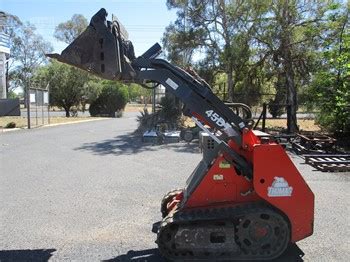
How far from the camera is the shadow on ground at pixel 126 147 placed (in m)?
14.3

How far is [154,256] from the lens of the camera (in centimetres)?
497

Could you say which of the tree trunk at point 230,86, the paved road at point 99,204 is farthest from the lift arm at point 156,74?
the tree trunk at point 230,86

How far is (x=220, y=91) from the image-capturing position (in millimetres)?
24344

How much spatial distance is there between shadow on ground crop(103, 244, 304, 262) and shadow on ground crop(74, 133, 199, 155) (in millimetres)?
8930

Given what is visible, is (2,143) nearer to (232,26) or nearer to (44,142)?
(44,142)

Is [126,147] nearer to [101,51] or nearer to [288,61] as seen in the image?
[288,61]

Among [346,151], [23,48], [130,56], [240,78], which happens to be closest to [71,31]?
[23,48]

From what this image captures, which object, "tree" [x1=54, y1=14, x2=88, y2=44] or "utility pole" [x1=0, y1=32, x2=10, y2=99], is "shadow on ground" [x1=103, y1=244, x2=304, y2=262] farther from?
"tree" [x1=54, y1=14, x2=88, y2=44]

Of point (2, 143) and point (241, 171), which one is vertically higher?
point (241, 171)

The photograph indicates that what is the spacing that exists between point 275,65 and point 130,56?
18158 millimetres

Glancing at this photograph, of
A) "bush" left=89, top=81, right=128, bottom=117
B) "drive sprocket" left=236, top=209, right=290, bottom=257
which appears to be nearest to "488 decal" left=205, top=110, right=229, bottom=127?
"drive sprocket" left=236, top=209, right=290, bottom=257

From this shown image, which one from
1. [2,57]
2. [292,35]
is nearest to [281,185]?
[292,35]

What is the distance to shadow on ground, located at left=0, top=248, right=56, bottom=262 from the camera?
16.0ft

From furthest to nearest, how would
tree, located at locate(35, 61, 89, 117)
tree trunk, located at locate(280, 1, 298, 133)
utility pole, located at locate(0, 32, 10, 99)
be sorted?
tree, located at locate(35, 61, 89, 117) → utility pole, located at locate(0, 32, 10, 99) → tree trunk, located at locate(280, 1, 298, 133)
